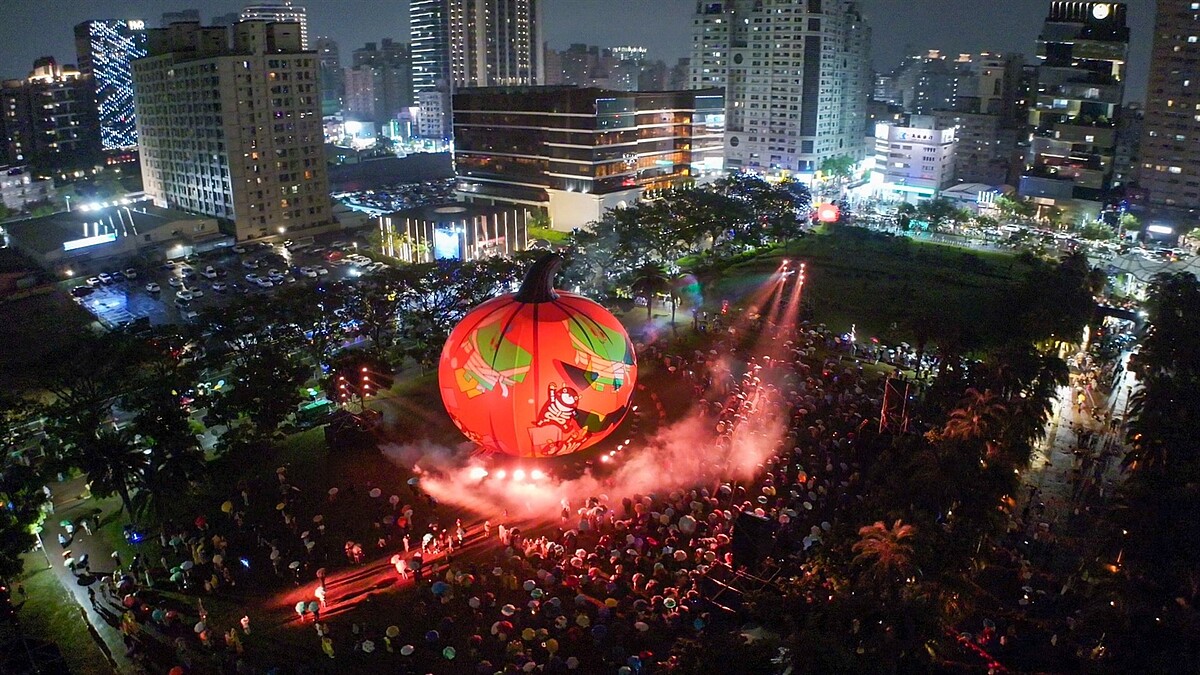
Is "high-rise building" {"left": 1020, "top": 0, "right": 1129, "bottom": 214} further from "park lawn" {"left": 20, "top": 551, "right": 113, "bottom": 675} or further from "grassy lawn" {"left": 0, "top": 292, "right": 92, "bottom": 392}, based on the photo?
"park lawn" {"left": 20, "top": 551, "right": 113, "bottom": 675}

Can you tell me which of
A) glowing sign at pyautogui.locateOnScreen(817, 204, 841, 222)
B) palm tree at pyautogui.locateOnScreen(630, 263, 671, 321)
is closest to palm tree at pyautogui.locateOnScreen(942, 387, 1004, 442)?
palm tree at pyautogui.locateOnScreen(630, 263, 671, 321)

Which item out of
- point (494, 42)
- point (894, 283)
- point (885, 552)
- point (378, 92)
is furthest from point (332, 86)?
point (885, 552)

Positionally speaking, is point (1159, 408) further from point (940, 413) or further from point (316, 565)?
point (316, 565)

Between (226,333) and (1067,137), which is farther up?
(1067,137)

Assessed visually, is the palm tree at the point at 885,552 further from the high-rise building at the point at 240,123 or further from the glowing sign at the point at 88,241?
the glowing sign at the point at 88,241

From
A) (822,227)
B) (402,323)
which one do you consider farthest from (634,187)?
(402,323)
